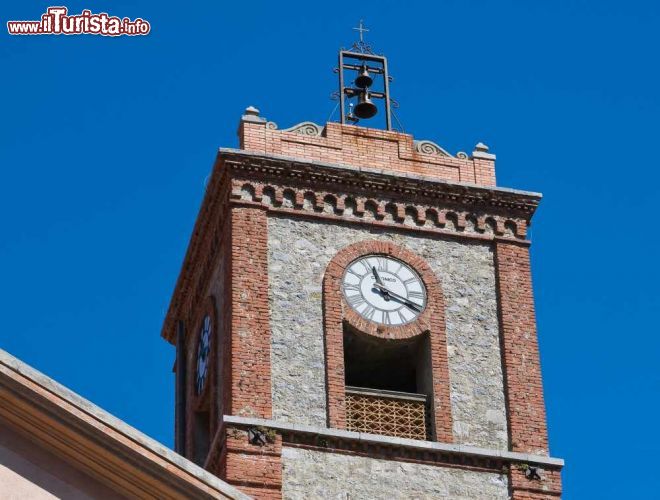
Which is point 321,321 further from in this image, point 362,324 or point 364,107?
point 364,107

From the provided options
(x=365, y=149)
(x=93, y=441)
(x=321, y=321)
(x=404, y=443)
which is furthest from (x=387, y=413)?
(x=93, y=441)

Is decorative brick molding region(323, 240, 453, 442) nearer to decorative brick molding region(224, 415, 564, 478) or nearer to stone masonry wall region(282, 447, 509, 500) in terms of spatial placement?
decorative brick molding region(224, 415, 564, 478)

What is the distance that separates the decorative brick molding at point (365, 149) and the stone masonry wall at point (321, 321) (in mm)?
1421

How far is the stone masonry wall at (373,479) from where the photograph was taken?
105 ft

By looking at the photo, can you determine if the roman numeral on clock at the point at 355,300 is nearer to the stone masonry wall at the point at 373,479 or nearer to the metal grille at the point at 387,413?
the metal grille at the point at 387,413

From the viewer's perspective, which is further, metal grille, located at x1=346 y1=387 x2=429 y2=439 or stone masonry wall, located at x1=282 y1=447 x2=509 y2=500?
metal grille, located at x1=346 y1=387 x2=429 y2=439

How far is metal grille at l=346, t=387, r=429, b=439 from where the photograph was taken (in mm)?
33219

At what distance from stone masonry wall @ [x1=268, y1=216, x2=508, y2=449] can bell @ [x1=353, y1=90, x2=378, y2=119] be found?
3.02m

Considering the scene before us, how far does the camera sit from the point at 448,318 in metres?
34.6

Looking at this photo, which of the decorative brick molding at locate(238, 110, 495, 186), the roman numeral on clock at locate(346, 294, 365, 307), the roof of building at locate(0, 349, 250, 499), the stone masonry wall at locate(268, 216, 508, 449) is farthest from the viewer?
the decorative brick molding at locate(238, 110, 495, 186)

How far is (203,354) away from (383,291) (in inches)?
147

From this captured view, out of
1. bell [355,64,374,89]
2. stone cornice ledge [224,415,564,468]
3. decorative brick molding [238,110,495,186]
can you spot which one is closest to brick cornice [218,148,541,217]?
decorative brick molding [238,110,495,186]

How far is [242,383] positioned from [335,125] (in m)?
5.72

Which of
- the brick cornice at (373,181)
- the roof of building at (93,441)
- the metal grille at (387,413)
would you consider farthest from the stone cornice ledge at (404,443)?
the roof of building at (93,441)
